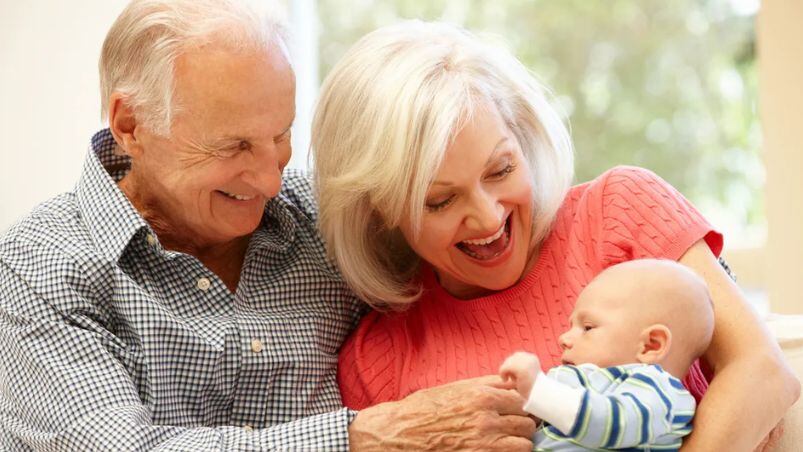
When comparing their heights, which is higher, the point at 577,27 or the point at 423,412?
the point at 577,27

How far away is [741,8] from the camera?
5.05 meters

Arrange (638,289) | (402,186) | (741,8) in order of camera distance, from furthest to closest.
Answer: (741,8) → (402,186) → (638,289)

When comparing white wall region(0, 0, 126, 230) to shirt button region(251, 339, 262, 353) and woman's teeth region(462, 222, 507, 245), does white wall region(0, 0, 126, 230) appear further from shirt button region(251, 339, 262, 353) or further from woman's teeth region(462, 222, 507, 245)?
woman's teeth region(462, 222, 507, 245)

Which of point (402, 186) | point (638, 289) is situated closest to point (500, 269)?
point (402, 186)

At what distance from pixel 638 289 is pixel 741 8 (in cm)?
365

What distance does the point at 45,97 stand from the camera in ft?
12.0

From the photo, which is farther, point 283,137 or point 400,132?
point 283,137

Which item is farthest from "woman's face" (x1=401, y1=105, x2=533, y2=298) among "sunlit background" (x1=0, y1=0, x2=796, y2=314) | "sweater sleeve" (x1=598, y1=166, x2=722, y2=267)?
"sunlit background" (x1=0, y1=0, x2=796, y2=314)

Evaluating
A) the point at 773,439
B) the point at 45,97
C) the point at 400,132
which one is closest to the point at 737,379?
the point at 773,439

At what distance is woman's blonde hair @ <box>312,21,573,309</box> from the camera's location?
2.03 m

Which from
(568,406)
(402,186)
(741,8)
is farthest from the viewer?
(741,8)

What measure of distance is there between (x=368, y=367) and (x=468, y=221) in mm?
395

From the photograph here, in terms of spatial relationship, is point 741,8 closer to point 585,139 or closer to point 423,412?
point 585,139

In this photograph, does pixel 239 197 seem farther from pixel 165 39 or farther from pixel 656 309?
pixel 656 309
